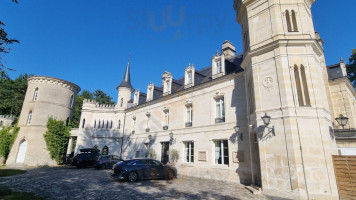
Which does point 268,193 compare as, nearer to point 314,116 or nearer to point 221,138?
point 314,116

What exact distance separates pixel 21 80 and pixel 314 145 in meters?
44.7

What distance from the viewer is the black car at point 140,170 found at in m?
10.5

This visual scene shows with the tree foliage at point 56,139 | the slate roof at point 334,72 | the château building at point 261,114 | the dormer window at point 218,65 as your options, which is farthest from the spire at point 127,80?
the slate roof at point 334,72

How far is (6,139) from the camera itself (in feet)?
71.1

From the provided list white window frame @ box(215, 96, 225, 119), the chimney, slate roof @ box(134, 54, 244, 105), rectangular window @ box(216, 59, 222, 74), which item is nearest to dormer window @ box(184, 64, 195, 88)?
slate roof @ box(134, 54, 244, 105)

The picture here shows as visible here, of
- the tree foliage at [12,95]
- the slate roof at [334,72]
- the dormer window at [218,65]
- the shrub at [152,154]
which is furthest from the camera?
the tree foliage at [12,95]

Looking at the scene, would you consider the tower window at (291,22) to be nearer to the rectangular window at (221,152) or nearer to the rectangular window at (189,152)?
the rectangular window at (221,152)

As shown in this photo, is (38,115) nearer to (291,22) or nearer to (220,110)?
(220,110)

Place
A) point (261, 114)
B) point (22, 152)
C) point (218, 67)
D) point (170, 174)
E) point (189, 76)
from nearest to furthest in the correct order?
point (261, 114) < point (170, 174) < point (218, 67) < point (189, 76) < point (22, 152)

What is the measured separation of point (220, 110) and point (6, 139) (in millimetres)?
24769

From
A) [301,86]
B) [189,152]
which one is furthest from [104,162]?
[301,86]

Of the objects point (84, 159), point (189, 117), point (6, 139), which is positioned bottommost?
point (84, 159)

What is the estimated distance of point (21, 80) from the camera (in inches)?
1372

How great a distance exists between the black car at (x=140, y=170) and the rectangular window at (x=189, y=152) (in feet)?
10.1
